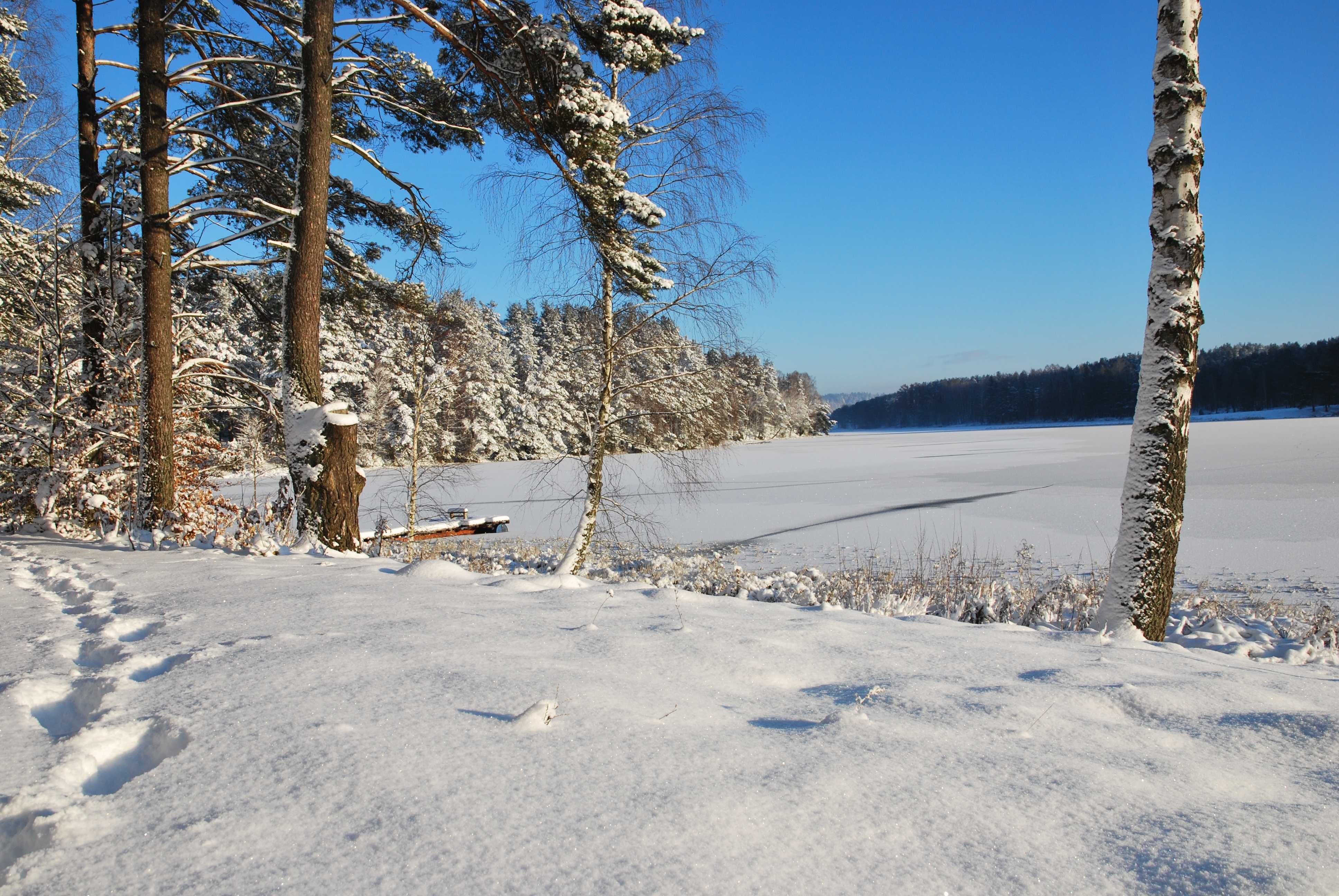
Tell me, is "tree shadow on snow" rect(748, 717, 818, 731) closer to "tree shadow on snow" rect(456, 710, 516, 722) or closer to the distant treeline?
"tree shadow on snow" rect(456, 710, 516, 722)

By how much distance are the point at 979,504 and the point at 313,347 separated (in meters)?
13.9

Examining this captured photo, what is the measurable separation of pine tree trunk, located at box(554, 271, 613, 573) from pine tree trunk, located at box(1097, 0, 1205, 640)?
466 cm

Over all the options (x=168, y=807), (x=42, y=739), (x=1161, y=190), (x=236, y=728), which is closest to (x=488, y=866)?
(x=168, y=807)

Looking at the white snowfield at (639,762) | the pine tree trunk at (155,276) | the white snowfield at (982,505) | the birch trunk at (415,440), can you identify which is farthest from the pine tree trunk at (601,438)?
the birch trunk at (415,440)

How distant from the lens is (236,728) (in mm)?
1612

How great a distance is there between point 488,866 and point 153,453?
7.24 m

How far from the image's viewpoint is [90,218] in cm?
707

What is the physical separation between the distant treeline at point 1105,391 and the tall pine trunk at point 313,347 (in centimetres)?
6615

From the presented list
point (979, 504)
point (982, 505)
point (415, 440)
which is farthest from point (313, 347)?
point (979, 504)

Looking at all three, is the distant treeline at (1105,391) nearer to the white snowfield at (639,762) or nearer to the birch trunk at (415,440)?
the birch trunk at (415,440)

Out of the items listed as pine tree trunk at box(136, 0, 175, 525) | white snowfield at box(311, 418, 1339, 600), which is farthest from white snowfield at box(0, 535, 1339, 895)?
pine tree trunk at box(136, 0, 175, 525)

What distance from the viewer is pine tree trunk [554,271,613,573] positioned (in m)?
6.94

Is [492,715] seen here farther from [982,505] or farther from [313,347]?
[982,505]

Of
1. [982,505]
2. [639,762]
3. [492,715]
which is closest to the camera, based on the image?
[639,762]
